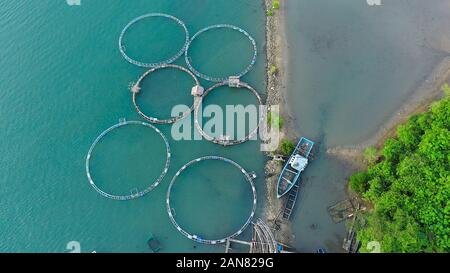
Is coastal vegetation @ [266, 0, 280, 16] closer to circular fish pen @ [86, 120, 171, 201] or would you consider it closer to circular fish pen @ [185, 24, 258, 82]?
circular fish pen @ [185, 24, 258, 82]

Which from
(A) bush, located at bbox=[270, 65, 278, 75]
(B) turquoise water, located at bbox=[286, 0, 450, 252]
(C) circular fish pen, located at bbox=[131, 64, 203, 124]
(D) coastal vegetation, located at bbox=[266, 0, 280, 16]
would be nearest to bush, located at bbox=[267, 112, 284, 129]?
(B) turquoise water, located at bbox=[286, 0, 450, 252]

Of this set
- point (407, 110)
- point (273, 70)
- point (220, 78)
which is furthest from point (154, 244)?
point (407, 110)

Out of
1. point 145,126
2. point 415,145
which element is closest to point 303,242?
point 415,145

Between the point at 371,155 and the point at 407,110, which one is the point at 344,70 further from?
the point at 371,155

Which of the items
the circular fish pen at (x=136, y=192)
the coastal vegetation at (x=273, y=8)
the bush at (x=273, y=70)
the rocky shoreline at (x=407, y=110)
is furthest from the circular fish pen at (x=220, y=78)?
the rocky shoreline at (x=407, y=110)

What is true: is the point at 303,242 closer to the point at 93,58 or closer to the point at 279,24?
the point at 279,24

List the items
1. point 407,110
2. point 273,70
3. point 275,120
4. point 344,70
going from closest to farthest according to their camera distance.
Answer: point 407,110
point 275,120
point 344,70
point 273,70
